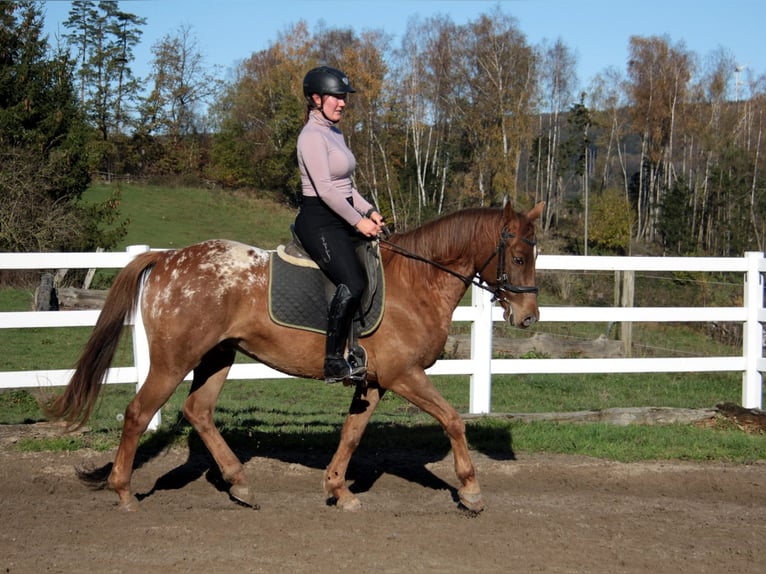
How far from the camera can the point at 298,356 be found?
20.0ft

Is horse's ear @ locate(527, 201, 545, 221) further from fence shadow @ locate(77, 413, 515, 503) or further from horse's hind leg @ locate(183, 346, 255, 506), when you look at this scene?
horse's hind leg @ locate(183, 346, 255, 506)

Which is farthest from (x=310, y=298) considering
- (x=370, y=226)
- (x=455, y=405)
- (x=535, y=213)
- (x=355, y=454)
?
(x=455, y=405)

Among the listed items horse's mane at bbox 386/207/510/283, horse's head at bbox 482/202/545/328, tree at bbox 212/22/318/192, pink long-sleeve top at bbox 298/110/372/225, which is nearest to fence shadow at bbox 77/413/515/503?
horse's head at bbox 482/202/545/328

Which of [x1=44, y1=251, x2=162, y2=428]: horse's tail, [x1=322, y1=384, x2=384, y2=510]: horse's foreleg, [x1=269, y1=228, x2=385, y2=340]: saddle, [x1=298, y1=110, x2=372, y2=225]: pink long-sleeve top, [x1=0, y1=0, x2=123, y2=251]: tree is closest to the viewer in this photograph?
[x1=298, y1=110, x2=372, y2=225]: pink long-sleeve top

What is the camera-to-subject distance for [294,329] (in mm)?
6035

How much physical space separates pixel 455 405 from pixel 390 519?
531 cm

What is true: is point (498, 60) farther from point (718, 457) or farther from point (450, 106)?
point (718, 457)

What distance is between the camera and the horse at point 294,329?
5.98 metres

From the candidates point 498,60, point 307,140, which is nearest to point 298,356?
point 307,140

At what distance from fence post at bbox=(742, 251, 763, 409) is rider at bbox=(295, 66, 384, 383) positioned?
20.2 ft

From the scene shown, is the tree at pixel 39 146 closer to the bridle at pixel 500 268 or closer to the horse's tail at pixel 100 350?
the horse's tail at pixel 100 350

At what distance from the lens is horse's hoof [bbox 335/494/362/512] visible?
19.8 feet

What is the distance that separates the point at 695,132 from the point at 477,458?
47734 millimetres

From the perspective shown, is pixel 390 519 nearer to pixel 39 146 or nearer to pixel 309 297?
pixel 309 297
